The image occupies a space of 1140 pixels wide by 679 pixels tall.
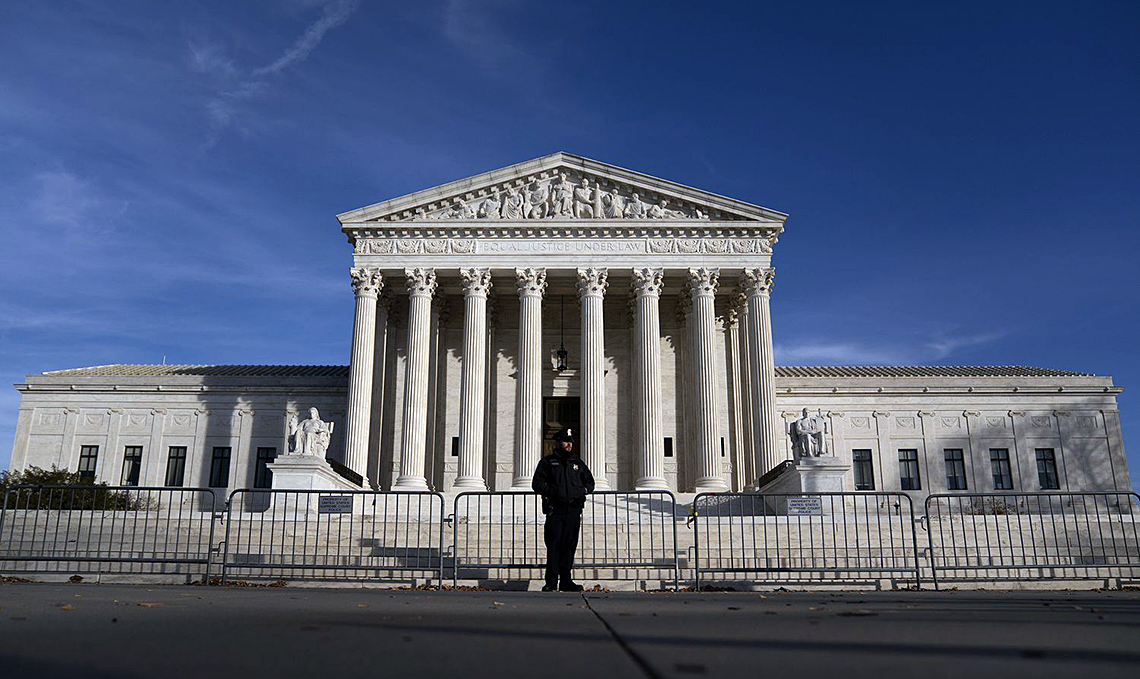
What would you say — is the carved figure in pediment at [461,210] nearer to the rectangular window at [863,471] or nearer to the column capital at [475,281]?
the column capital at [475,281]

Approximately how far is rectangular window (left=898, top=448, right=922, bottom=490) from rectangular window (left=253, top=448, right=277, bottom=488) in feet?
94.6

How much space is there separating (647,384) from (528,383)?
4471 mm

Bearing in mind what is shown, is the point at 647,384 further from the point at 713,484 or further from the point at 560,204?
the point at 560,204

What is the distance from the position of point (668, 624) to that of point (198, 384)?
3846cm

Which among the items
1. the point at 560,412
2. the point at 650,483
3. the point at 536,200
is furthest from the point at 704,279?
the point at 560,412

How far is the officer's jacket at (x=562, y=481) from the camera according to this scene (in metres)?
12.9

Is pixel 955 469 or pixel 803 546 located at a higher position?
pixel 955 469

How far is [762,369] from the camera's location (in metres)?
32.0

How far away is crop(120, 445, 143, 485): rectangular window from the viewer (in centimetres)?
3934

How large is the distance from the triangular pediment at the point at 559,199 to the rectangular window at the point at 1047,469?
1857cm

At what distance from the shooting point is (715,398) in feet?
104

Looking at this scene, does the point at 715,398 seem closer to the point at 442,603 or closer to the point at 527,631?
the point at 442,603

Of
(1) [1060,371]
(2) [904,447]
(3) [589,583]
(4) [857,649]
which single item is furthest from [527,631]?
(1) [1060,371]

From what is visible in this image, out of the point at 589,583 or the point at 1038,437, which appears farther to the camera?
the point at 1038,437
